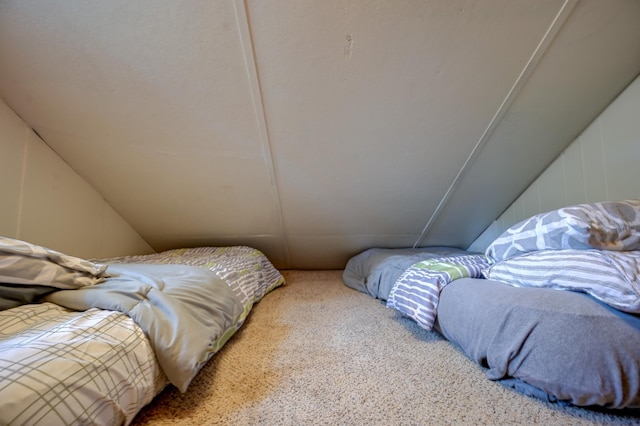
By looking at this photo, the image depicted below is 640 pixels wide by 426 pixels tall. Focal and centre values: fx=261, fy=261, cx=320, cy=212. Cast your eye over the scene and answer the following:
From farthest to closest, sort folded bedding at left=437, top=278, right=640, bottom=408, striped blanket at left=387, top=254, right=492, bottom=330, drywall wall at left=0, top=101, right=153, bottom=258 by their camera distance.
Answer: drywall wall at left=0, top=101, right=153, bottom=258, striped blanket at left=387, top=254, right=492, bottom=330, folded bedding at left=437, top=278, right=640, bottom=408

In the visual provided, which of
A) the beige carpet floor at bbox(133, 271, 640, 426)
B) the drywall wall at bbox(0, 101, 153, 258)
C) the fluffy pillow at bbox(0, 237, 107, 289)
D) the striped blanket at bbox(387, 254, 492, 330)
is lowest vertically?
the beige carpet floor at bbox(133, 271, 640, 426)

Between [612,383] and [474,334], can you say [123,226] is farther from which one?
[612,383]

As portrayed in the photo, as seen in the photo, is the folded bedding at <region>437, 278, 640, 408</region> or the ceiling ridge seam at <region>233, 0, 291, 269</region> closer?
the folded bedding at <region>437, 278, 640, 408</region>

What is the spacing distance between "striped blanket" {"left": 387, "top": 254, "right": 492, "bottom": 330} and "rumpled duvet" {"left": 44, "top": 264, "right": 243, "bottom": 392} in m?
0.84

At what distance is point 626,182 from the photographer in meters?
1.35

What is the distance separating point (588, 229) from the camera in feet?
2.95

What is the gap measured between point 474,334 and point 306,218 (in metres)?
1.37

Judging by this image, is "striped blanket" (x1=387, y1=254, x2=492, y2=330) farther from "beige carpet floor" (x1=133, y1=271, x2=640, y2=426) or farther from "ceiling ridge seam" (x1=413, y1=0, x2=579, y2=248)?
"ceiling ridge seam" (x1=413, y1=0, x2=579, y2=248)

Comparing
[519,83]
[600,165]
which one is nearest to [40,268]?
[519,83]

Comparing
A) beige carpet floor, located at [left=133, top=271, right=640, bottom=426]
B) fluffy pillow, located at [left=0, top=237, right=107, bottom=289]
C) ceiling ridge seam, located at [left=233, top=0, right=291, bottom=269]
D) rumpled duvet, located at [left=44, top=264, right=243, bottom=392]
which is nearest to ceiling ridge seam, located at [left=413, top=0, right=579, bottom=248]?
beige carpet floor, located at [left=133, top=271, right=640, bottom=426]

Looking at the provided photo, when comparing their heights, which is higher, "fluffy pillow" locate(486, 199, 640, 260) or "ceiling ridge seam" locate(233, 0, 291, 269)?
"ceiling ridge seam" locate(233, 0, 291, 269)

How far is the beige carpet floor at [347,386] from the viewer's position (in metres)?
0.75

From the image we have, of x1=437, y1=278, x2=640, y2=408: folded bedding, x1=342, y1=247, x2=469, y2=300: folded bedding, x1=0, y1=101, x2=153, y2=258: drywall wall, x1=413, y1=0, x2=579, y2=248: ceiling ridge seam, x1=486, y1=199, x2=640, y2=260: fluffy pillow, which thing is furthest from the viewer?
x1=342, y1=247, x2=469, y2=300: folded bedding

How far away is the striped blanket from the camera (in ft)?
3.89
